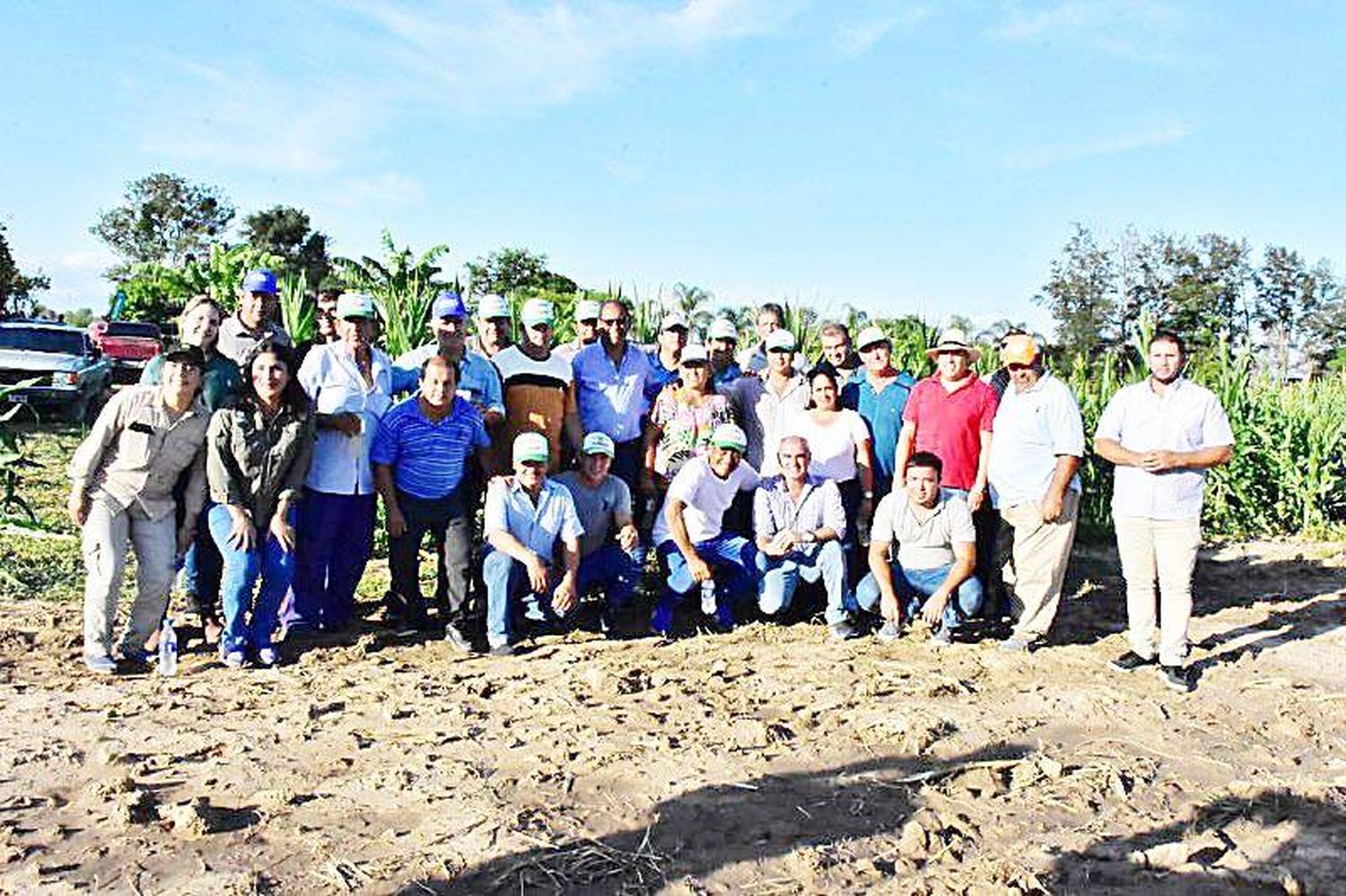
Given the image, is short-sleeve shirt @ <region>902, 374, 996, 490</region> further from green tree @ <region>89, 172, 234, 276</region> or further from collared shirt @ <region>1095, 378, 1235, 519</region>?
green tree @ <region>89, 172, 234, 276</region>

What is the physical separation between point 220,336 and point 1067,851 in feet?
14.9

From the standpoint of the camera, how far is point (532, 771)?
392 cm

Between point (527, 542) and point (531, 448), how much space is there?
0.49 metres

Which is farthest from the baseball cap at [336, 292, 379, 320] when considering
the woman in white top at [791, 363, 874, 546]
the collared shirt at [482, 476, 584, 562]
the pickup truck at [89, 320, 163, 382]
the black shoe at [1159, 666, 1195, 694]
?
the pickup truck at [89, 320, 163, 382]

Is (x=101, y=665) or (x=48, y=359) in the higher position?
(x=48, y=359)

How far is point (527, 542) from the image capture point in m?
5.71

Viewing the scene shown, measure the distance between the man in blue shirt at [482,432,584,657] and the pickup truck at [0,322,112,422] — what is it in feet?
33.8

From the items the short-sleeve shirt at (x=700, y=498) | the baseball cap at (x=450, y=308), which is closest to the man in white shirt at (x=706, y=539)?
the short-sleeve shirt at (x=700, y=498)

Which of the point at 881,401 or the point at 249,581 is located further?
the point at 881,401

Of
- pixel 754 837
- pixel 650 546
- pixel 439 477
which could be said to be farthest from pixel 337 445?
pixel 754 837

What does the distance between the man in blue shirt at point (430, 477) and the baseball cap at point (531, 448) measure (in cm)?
32

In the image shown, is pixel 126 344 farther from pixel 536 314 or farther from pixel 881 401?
pixel 881 401

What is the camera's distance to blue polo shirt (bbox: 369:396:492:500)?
224 inches

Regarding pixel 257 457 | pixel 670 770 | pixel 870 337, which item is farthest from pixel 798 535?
pixel 257 457
